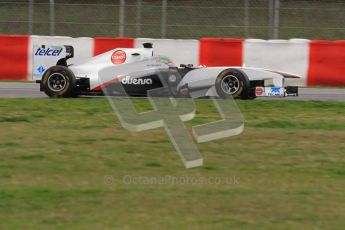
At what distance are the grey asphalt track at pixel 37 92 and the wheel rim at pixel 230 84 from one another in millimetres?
1811

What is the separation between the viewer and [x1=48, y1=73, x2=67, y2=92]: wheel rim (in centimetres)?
1348

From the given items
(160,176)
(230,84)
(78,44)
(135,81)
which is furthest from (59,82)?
(160,176)

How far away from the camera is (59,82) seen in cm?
1354

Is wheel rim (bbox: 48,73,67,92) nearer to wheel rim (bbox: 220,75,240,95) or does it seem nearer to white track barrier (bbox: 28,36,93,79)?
wheel rim (bbox: 220,75,240,95)

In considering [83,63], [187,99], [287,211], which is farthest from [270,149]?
[83,63]

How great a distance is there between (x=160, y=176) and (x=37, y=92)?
29.6 feet

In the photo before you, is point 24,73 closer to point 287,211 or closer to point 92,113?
point 92,113

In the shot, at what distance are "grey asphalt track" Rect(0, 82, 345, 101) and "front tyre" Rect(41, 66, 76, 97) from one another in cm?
78

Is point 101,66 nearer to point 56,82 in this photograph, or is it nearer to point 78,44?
point 56,82

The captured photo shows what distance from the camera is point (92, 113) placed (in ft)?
36.4

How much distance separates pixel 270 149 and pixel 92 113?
3.72 metres

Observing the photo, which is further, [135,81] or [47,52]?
[47,52]

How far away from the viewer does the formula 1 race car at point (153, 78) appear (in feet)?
42.8

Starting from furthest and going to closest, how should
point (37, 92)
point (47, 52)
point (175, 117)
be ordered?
point (47, 52) < point (37, 92) < point (175, 117)
